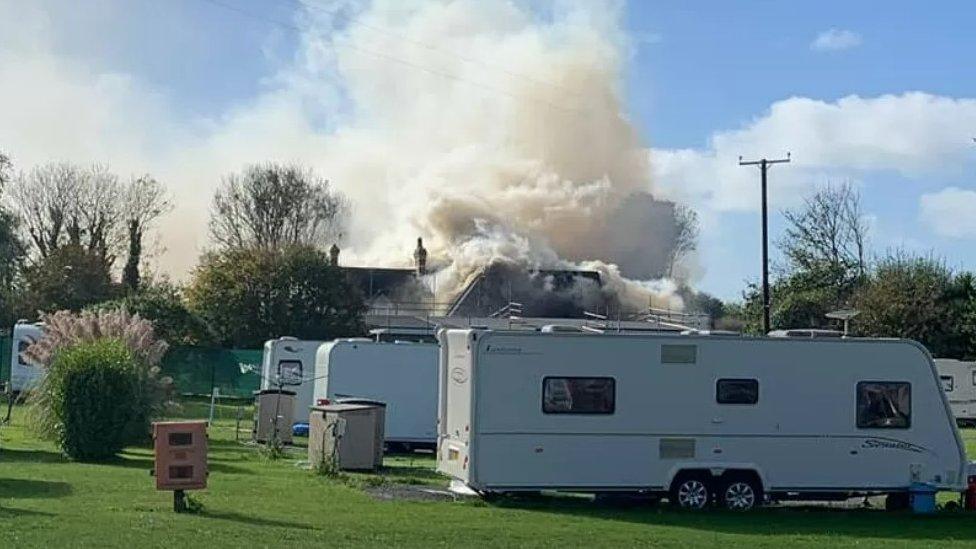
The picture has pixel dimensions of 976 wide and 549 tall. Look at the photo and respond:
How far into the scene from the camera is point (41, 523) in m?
15.2

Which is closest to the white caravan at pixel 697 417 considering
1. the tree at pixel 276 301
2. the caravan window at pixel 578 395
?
the caravan window at pixel 578 395

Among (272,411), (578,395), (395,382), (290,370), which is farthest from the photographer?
(290,370)

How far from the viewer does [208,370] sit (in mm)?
51219

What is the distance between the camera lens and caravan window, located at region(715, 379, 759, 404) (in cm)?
1961

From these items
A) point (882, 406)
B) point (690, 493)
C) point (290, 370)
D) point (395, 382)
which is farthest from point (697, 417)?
point (290, 370)

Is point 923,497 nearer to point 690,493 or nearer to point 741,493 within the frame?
point 741,493

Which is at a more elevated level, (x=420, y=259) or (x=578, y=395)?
(x=420, y=259)

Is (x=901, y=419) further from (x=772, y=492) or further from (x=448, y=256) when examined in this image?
(x=448, y=256)

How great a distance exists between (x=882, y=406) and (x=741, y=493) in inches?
98.2

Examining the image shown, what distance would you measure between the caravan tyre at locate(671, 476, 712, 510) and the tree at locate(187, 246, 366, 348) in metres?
40.3

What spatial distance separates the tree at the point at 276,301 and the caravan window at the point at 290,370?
22022 mm

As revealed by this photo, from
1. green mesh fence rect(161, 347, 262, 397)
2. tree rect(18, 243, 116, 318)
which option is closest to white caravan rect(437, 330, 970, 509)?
green mesh fence rect(161, 347, 262, 397)

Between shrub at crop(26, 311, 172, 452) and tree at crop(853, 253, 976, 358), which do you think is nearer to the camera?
shrub at crop(26, 311, 172, 452)

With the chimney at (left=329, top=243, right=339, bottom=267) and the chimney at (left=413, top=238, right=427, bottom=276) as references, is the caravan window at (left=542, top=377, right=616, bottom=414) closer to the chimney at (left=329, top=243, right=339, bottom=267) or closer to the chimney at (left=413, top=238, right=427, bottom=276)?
the chimney at (left=329, top=243, right=339, bottom=267)
